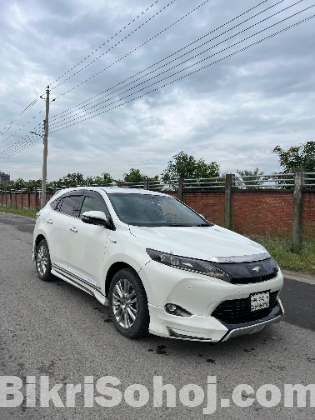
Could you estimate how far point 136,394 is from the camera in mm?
2623

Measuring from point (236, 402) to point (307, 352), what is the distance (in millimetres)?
1206

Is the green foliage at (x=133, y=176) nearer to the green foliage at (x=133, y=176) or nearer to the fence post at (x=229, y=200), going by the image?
the green foliage at (x=133, y=176)

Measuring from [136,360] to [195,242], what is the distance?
4.07 ft

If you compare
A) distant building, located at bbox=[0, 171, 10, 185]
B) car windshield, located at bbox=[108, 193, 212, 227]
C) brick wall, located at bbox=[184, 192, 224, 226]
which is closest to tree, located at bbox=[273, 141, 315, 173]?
brick wall, located at bbox=[184, 192, 224, 226]

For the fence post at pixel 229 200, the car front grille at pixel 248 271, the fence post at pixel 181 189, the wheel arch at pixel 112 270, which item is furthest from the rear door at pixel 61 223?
the fence post at pixel 181 189

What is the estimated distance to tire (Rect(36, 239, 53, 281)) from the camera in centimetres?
557

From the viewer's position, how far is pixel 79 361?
3082 millimetres

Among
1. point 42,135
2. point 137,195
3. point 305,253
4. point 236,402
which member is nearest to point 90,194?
point 137,195

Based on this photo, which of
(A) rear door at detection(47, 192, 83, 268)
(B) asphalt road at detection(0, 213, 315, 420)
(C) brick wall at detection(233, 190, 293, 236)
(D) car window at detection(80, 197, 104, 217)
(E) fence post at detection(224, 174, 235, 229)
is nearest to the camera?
A: (B) asphalt road at detection(0, 213, 315, 420)

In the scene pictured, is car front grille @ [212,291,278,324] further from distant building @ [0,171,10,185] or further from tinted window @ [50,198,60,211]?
distant building @ [0,171,10,185]

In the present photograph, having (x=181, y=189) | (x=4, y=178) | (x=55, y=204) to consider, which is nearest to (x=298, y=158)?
(x=181, y=189)

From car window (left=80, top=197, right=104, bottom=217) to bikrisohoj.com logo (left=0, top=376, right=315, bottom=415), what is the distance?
7.33 ft

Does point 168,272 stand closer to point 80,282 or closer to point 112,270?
point 112,270

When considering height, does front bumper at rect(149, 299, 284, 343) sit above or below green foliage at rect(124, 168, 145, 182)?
below
